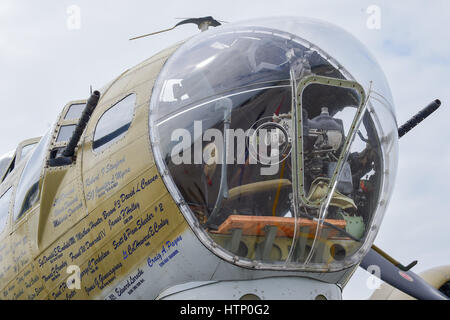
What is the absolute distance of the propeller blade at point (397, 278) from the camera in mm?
7824

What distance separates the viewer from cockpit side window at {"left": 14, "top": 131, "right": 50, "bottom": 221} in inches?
277

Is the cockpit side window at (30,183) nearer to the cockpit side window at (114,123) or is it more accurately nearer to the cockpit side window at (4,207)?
the cockpit side window at (4,207)

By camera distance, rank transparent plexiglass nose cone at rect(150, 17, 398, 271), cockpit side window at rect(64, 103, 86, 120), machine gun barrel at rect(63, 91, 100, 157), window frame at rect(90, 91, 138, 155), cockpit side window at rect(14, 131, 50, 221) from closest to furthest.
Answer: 1. transparent plexiglass nose cone at rect(150, 17, 398, 271)
2. window frame at rect(90, 91, 138, 155)
3. machine gun barrel at rect(63, 91, 100, 157)
4. cockpit side window at rect(14, 131, 50, 221)
5. cockpit side window at rect(64, 103, 86, 120)

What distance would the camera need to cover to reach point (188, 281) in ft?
18.7

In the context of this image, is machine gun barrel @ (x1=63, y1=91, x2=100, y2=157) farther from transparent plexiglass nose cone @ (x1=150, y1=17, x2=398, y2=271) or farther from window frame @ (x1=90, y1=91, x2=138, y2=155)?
transparent plexiglass nose cone @ (x1=150, y1=17, x2=398, y2=271)

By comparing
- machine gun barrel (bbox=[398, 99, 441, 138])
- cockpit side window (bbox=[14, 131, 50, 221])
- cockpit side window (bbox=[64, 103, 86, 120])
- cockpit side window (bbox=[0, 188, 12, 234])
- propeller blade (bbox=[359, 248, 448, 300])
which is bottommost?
propeller blade (bbox=[359, 248, 448, 300])

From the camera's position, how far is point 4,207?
7816 millimetres

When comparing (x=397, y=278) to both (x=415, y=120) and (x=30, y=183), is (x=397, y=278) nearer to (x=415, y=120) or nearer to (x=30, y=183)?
(x=415, y=120)

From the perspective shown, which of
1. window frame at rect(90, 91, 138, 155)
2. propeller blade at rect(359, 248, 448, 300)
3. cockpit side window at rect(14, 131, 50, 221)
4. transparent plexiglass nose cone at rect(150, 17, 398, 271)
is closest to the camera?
transparent plexiglass nose cone at rect(150, 17, 398, 271)

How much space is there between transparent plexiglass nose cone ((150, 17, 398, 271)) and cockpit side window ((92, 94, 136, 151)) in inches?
12.9

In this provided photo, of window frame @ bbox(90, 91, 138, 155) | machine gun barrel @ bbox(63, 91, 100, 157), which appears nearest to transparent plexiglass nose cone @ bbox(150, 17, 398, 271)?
window frame @ bbox(90, 91, 138, 155)

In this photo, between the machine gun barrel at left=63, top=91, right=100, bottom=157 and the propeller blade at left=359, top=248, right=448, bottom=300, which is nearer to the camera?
the machine gun barrel at left=63, top=91, right=100, bottom=157

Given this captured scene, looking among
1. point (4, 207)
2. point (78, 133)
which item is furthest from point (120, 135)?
point (4, 207)
